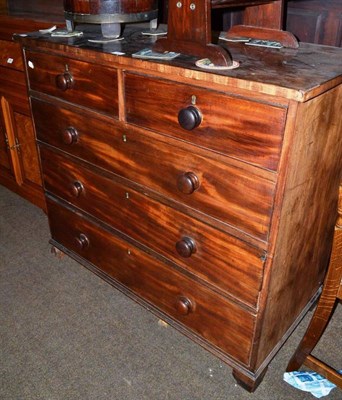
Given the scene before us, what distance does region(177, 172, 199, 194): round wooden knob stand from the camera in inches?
47.9

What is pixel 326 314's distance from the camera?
132cm

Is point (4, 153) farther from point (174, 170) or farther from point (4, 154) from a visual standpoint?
point (174, 170)

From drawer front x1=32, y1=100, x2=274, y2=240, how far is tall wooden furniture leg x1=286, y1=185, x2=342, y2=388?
24 centimetres

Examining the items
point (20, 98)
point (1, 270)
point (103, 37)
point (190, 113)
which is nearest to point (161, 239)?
point (190, 113)

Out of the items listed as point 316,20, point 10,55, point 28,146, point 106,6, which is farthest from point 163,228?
point 10,55

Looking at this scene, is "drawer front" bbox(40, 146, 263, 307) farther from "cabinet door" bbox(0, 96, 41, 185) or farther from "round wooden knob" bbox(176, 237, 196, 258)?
"cabinet door" bbox(0, 96, 41, 185)

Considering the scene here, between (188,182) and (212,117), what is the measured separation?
0.22m

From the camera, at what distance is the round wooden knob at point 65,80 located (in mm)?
1446

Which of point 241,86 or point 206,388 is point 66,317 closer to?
point 206,388

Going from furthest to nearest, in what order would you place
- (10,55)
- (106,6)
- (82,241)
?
(10,55), (82,241), (106,6)

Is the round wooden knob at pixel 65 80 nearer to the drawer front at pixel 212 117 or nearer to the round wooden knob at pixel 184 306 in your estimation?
the drawer front at pixel 212 117

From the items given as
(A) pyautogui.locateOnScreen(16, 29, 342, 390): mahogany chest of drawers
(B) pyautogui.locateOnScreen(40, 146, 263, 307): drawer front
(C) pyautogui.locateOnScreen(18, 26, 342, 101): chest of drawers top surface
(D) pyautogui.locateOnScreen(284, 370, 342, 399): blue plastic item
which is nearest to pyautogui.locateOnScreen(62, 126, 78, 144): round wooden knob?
(A) pyautogui.locateOnScreen(16, 29, 342, 390): mahogany chest of drawers

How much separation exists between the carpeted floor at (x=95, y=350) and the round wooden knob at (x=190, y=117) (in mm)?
977

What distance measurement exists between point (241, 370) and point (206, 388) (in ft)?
0.54
